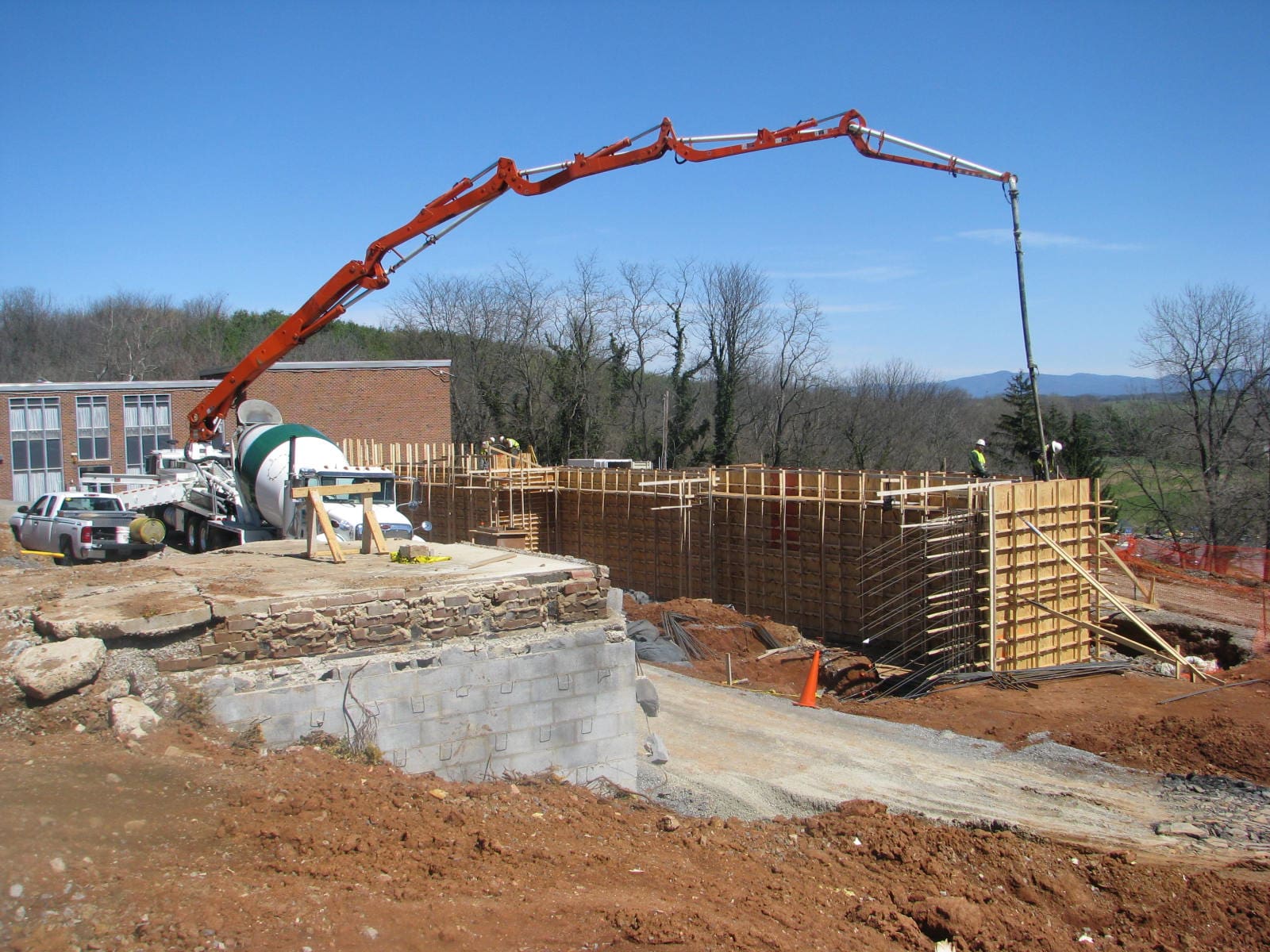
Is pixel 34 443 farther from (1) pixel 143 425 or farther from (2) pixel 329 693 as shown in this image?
(2) pixel 329 693

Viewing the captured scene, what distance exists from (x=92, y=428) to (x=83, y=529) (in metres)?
19.2

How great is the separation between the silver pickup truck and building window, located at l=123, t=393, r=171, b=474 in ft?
54.3

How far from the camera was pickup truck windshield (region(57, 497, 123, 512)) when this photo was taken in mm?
20812

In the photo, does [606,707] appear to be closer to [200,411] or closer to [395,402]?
[200,411]

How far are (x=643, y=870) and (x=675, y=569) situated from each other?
17.6 m

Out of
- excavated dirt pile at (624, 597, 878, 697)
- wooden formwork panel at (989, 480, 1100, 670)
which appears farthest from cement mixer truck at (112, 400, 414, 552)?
wooden formwork panel at (989, 480, 1100, 670)

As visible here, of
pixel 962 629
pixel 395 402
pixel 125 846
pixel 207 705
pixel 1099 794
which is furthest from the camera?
pixel 395 402

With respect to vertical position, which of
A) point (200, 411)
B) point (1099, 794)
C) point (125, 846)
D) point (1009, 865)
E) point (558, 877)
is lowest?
point (1099, 794)

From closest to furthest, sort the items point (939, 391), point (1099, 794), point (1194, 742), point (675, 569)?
1. point (1099, 794)
2. point (1194, 742)
3. point (675, 569)
4. point (939, 391)

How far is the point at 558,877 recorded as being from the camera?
633 centimetres

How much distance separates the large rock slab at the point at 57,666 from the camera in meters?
7.11

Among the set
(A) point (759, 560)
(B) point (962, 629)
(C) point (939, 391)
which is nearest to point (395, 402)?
(A) point (759, 560)

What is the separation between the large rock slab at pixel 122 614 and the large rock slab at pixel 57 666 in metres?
0.19

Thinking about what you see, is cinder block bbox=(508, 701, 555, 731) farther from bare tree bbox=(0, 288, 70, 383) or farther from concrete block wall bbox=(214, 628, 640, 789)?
bare tree bbox=(0, 288, 70, 383)
